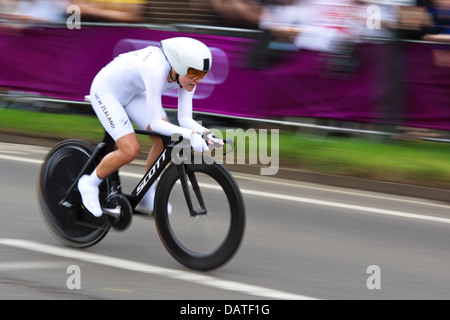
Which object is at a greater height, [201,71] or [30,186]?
[30,186]

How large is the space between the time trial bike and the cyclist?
0.33 feet

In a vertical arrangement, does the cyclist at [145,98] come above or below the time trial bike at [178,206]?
above

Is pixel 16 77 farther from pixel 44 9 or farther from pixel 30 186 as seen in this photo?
pixel 30 186

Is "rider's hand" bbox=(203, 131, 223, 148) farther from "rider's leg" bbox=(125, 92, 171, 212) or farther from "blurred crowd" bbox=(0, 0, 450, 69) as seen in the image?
"blurred crowd" bbox=(0, 0, 450, 69)

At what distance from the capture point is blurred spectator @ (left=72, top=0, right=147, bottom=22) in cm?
1246

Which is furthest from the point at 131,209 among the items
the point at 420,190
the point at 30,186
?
the point at 420,190

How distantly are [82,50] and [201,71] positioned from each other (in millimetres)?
6801

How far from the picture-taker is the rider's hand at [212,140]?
234 inches

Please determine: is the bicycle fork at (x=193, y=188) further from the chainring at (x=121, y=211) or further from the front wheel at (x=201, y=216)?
the chainring at (x=121, y=211)

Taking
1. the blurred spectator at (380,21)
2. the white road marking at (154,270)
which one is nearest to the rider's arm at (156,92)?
the white road marking at (154,270)

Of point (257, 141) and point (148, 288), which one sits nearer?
point (148, 288)

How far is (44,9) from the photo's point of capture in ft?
42.3

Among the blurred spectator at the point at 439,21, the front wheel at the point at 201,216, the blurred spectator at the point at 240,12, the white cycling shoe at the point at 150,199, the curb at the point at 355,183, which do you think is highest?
the blurred spectator at the point at 240,12

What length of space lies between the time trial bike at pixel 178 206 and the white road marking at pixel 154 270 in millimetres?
104
